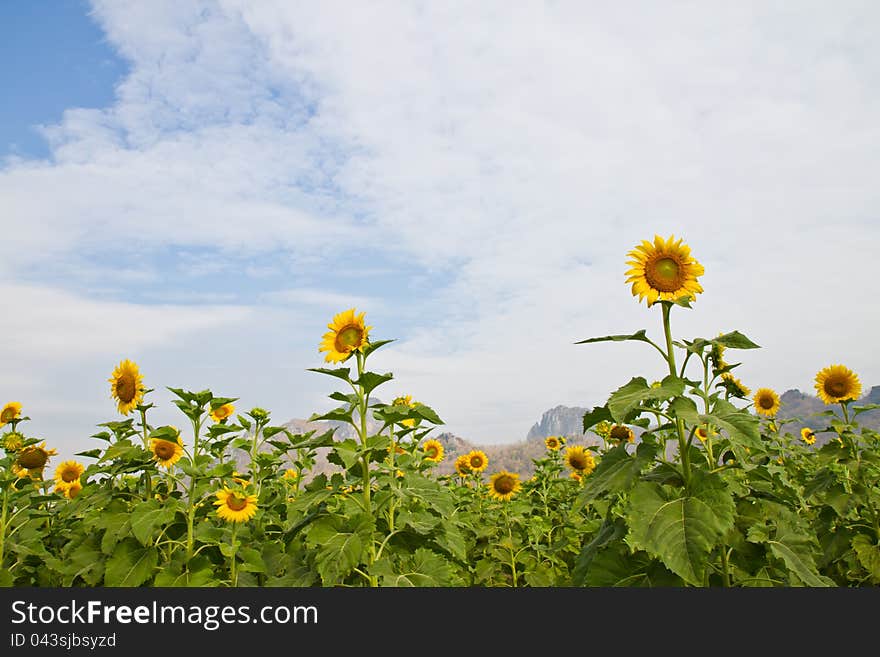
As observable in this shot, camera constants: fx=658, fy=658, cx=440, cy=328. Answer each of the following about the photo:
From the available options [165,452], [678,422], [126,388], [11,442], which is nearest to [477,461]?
[165,452]

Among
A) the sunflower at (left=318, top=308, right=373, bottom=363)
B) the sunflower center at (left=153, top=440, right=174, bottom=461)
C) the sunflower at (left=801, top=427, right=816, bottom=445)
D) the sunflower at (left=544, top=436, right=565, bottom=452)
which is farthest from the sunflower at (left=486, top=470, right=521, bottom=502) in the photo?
the sunflower at (left=801, top=427, right=816, bottom=445)

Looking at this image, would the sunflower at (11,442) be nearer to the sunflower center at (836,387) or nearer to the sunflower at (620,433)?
the sunflower at (620,433)

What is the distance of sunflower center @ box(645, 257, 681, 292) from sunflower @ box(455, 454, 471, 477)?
7152 mm

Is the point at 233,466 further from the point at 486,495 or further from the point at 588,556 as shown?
the point at 486,495

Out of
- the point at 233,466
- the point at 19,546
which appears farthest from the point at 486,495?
the point at 19,546

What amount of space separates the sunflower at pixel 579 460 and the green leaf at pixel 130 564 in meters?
6.67

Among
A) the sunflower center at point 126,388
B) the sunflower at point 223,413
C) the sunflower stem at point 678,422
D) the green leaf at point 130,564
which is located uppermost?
the sunflower center at point 126,388

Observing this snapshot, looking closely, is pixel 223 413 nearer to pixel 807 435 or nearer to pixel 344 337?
pixel 344 337

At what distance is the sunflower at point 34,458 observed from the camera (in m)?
7.78

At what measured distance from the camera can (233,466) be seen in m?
5.54

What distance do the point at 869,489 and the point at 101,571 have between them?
6.86 metres

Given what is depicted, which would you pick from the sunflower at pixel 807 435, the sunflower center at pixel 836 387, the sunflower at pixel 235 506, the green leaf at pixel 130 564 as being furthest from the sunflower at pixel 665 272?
the sunflower at pixel 807 435

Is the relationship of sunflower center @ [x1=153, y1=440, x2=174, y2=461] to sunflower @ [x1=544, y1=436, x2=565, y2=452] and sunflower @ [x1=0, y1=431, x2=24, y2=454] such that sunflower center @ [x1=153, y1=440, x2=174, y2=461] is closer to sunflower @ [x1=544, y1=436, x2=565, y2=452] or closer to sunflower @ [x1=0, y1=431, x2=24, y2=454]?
sunflower @ [x1=0, y1=431, x2=24, y2=454]

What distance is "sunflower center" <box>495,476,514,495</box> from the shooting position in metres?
9.32
